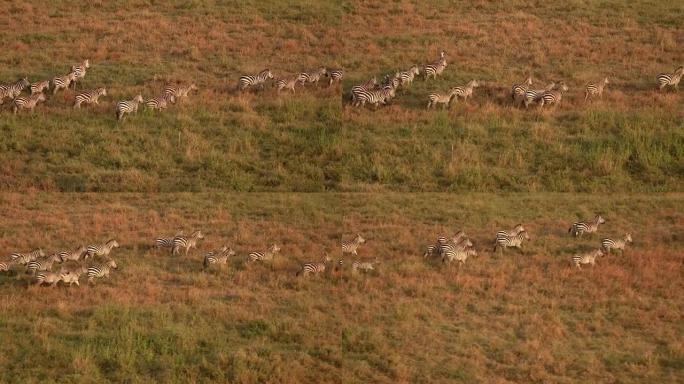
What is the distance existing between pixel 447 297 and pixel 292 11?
15368 millimetres

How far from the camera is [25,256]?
21.4 m

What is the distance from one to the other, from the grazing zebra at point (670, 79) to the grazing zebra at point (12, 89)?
46.7 feet

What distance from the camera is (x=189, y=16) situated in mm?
33812

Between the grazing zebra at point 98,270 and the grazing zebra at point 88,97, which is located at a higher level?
the grazing zebra at point 88,97

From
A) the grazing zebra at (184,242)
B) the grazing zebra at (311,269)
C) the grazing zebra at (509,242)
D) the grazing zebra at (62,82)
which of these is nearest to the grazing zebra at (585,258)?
the grazing zebra at (509,242)

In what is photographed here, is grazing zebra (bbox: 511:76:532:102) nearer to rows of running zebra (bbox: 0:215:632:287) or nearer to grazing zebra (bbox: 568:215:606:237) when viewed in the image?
grazing zebra (bbox: 568:215:606:237)

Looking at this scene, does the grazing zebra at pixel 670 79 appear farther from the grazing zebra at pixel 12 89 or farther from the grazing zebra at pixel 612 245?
the grazing zebra at pixel 12 89

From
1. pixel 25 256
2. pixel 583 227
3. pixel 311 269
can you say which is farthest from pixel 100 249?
pixel 583 227

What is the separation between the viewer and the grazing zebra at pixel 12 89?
27.7 metres

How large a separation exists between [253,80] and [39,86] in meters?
4.70

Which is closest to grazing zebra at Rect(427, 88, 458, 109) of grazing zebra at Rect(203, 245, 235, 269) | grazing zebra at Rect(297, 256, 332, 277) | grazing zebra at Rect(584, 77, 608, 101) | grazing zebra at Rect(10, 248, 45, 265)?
grazing zebra at Rect(584, 77, 608, 101)

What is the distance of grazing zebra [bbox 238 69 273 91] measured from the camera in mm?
28453

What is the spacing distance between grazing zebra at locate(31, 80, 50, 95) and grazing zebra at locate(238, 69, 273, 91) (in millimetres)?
4261

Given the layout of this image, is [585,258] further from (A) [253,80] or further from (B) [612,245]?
(A) [253,80]
